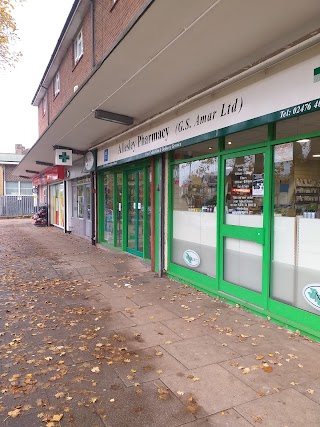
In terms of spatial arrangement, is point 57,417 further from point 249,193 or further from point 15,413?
point 249,193

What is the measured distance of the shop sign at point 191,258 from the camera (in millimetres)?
6175

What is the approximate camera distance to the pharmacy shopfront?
399cm

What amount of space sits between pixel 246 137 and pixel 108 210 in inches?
269

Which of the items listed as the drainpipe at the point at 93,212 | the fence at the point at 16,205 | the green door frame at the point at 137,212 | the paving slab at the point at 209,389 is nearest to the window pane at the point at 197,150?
the green door frame at the point at 137,212

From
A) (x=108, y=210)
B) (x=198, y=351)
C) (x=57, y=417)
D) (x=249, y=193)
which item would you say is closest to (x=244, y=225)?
(x=249, y=193)

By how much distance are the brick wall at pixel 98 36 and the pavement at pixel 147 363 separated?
381 cm

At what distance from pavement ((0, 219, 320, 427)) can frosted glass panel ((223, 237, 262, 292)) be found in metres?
0.42

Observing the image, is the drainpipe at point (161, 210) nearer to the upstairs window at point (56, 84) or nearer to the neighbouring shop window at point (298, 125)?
the neighbouring shop window at point (298, 125)

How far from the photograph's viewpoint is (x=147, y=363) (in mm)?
3383

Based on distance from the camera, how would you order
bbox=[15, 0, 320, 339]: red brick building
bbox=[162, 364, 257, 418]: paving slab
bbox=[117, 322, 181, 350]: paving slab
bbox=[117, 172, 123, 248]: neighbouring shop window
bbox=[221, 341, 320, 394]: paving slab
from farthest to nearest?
bbox=[117, 172, 123, 248]: neighbouring shop window < bbox=[117, 322, 181, 350]: paving slab < bbox=[15, 0, 320, 339]: red brick building < bbox=[221, 341, 320, 394]: paving slab < bbox=[162, 364, 257, 418]: paving slab

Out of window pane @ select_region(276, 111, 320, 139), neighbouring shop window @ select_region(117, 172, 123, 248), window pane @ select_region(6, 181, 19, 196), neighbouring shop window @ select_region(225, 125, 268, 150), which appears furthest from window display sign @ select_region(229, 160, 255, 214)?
window pane @ select_region(6, 181, 19, 196)

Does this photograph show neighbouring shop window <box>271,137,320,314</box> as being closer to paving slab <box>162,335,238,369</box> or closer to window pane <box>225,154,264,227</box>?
window pane <box>225,154,264,227</box>

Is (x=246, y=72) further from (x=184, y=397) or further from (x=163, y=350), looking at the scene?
(x=184, y=397)

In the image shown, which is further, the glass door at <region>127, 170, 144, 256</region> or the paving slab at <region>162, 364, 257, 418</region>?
the glass door at <region>127, 170, 144, 256</region>
